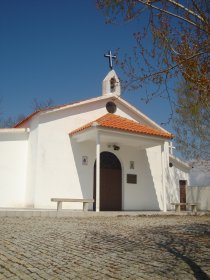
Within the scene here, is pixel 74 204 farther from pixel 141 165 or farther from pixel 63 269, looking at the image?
pixel 63 269

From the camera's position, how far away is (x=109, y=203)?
16.4m

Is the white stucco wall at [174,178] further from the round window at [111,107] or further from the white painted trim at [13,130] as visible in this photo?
the white painted trim at [13,130]

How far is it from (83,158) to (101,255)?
11.1 meters

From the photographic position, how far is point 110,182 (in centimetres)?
1662

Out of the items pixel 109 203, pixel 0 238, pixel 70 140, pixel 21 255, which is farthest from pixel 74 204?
pixel 21 255

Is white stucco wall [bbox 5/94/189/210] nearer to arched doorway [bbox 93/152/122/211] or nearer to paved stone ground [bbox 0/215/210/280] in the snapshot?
arched doorway [bbox 93/152/122/211]

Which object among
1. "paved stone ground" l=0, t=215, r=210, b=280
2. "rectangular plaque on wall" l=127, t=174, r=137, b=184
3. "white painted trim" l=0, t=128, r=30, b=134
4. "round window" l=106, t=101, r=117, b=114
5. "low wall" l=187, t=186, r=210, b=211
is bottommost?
"paved stone ground" l=0, t=215, r=210, b=280

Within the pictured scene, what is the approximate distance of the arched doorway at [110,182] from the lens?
16.3 meters

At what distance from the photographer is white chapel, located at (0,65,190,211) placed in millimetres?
14977

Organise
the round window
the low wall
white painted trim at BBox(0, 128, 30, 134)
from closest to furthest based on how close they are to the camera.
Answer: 1. white painted trim at BBox(0, 128, 30, 134)
2. the round window
3. the low wall

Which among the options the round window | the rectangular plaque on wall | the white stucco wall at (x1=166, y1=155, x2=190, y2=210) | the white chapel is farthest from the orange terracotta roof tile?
the white stucco wall at (x1=166, y1=155, x2=190, y2=210)

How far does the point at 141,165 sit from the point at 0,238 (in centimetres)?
1220

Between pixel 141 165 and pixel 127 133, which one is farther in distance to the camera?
pixel 141 165

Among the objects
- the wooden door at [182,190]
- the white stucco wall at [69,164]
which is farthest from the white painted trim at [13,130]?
the wooden door at [182,190]
